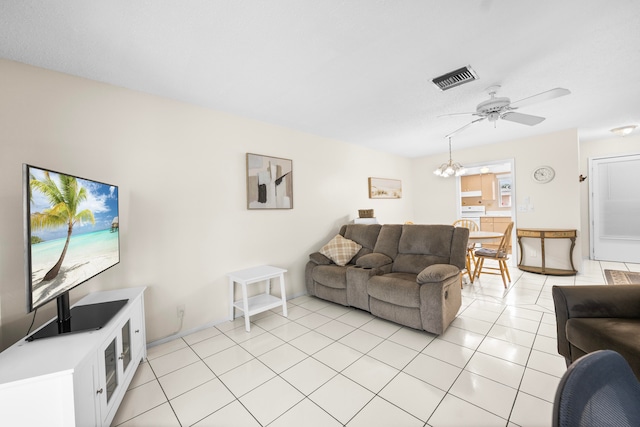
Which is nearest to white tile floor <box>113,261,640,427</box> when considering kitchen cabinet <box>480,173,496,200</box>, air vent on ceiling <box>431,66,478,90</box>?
air vent on ceiling <box>431,66,478,90</box>

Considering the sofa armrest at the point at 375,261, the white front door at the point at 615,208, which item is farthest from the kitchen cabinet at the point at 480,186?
the sofa armrest at the point at 375,261

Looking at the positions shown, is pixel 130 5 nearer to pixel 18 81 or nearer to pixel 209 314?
pixel 18 81

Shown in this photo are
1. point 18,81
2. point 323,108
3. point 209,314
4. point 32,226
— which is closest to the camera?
point 32,226

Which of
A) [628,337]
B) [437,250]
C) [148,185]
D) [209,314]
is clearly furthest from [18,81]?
[628,337]

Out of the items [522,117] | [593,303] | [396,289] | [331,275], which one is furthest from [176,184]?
[522,117]

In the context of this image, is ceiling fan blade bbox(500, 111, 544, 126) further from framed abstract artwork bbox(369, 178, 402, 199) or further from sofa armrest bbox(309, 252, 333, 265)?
sofa armrest bbox(309, 252, 333, 265)

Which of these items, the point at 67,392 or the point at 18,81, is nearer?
the point at 67,392

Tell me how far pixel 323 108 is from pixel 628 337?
2.99 metres

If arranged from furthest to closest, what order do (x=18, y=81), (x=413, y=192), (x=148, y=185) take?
(x=413, y=192)
(x=148, y=185)
(x=18, y=81)

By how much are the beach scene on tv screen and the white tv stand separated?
0.80ft

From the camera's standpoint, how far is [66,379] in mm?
1054

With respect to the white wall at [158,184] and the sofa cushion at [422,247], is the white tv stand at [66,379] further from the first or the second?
the sofa cushion at [422,247]

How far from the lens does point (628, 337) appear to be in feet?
4.43

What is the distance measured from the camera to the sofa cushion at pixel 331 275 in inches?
122
